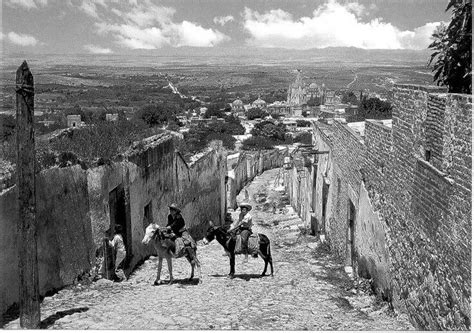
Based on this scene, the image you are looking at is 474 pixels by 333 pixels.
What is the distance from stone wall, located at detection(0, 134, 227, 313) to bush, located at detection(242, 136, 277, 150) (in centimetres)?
4348

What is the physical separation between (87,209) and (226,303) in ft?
9.18

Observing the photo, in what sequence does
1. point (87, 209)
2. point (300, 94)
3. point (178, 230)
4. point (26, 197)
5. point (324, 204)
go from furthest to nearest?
point (300, 94) → point (324, 204) → point (178, 230) → point (87, 209) → point (26, 197)

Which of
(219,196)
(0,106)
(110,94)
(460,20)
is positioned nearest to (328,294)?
(460,20)

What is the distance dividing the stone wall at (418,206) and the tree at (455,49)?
35.1 inches

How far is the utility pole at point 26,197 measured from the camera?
6.25 m

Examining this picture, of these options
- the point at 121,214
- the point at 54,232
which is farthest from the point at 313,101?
the point at 54,232

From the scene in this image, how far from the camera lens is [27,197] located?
634 centimetres

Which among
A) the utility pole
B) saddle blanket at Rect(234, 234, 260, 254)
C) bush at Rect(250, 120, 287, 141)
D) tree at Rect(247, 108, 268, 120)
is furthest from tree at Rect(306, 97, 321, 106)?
the utility pole

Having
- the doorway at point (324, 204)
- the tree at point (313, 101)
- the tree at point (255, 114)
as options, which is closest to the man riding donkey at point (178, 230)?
the doorway at point (324, 204)

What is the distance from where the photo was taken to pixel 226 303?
27.9 ft

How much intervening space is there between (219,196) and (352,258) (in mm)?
8907

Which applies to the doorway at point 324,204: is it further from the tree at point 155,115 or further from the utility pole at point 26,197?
the tree at point 155,115

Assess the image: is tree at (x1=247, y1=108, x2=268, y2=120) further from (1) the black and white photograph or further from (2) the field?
(1) the black and white photograph

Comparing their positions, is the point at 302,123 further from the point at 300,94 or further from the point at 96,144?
the point at 96,144
